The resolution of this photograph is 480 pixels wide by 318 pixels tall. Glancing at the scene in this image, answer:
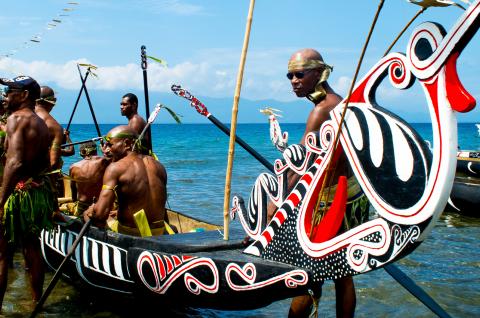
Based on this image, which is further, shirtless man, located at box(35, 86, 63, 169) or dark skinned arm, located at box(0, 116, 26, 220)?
shirtless man, located at box(35, 86, 63, 169)

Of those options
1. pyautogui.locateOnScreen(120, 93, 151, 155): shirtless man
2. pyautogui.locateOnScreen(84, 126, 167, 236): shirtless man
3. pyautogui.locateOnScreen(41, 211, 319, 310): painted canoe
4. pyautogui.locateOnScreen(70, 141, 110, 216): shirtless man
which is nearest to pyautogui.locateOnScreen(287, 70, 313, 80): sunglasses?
pyautogui.locateOnScreen(41, 211, 319, 310): painted canoe

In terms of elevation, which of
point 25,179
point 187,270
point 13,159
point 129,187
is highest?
point 13,159

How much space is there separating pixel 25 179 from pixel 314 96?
278 cm

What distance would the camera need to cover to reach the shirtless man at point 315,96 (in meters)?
4.41

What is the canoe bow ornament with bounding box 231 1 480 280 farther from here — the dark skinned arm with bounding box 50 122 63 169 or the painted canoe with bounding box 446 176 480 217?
the painted canoe with bounding box 446 176 480 217

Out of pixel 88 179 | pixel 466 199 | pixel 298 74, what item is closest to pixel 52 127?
pixel 88 179

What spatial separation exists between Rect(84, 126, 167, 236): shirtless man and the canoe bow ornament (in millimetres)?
1665

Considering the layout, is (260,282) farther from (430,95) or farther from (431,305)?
(430,95)

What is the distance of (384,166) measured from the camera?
3576mm

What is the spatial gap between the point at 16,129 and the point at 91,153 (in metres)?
3.71

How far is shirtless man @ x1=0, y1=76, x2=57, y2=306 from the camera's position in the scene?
5.19m

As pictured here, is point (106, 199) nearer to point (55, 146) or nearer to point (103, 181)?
point (103, 181)

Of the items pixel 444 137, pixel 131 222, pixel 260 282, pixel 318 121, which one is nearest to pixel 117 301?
pixel 131 222

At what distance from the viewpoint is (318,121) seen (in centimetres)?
439
